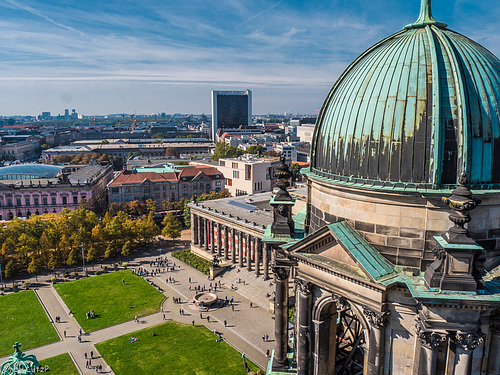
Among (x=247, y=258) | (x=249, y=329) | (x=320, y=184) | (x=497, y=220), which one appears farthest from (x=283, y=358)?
(x=247, y=258)

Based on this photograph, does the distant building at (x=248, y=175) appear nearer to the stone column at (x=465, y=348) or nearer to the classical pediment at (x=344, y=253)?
the classical pediment at (x=344, y=253)

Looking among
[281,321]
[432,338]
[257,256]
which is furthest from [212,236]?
[432,338]

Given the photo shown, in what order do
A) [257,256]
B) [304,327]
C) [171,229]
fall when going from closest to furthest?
[304,327] < [257,256] < [171,229]

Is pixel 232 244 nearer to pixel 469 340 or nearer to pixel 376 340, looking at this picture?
pixel 376 340

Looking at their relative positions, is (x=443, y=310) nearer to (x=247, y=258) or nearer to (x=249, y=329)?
(x=249, y=329)

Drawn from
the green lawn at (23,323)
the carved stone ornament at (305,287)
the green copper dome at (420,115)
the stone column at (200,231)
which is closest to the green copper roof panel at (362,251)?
the green copper dome at (420,115)

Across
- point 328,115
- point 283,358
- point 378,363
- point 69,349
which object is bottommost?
point 69,349
